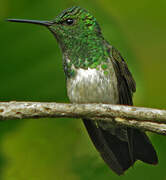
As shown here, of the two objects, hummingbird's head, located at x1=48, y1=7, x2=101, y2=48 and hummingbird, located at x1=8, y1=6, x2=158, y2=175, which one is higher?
hummingbird's head, located at x1=48, y1=7, x2=101, y2=48

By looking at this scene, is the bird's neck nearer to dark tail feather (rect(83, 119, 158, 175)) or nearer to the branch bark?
dark tail feather (rect(83, 119, 158, 175))

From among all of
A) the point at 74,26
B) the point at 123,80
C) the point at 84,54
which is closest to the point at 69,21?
the point at 74,26

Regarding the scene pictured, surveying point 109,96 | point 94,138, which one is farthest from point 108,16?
point 94,138

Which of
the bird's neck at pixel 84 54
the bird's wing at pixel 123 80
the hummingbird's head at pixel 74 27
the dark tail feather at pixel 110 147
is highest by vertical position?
the hummingbird's head at pixel 74 27

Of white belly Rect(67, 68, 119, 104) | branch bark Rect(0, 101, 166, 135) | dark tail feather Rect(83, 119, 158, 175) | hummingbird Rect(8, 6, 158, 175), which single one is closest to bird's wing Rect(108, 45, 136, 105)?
hummingbird Rect(8, 6, 158, 175)

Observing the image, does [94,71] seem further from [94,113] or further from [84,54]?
[94,113]

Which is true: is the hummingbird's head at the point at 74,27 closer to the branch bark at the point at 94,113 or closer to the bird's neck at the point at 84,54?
the bird's neck at the point at 84,54

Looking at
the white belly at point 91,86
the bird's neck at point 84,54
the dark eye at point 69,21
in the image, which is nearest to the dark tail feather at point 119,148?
the white belly at point 91,86

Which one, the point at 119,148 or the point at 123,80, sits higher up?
the point at 123,80
